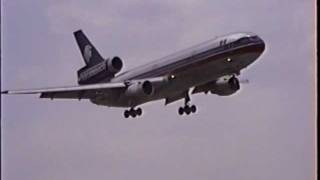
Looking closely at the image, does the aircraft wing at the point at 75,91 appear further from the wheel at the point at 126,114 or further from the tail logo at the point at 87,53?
the tail logo at the point at 87,53

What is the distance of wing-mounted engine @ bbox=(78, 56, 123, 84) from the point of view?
14.6m

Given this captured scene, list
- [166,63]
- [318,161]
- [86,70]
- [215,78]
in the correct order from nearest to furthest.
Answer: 1. [318,161]
2. [215,78]
3. [166,63]
4. [86,70]

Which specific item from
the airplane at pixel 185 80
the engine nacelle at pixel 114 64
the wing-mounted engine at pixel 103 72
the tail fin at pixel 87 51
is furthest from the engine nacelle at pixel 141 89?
the tail fin at pixel 87 51

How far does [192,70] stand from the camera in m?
12.7

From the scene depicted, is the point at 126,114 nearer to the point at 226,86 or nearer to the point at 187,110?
the point at 187,110

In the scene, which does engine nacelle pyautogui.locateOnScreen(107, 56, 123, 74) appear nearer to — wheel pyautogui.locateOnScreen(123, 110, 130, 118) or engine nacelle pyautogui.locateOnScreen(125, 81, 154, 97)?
wheel pyautogui.locateOnScreen(123, 110, 130, 118)

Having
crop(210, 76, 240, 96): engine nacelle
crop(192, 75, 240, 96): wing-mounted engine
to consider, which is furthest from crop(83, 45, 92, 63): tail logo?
crop(210, 76, 240, 96): engine nacelle

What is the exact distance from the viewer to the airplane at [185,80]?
12.5 metres

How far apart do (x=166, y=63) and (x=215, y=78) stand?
1.19 m

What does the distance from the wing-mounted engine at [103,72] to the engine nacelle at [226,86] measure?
8.96 ft

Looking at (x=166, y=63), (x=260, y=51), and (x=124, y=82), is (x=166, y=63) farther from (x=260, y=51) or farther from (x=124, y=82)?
(x=260, y=51)

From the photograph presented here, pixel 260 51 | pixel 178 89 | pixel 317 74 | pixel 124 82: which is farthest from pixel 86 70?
Answer: pixel 317 74

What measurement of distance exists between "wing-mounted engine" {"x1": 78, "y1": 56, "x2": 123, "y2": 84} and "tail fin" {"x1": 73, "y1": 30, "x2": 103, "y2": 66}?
1.15 m

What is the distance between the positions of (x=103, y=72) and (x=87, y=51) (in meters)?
2.54
